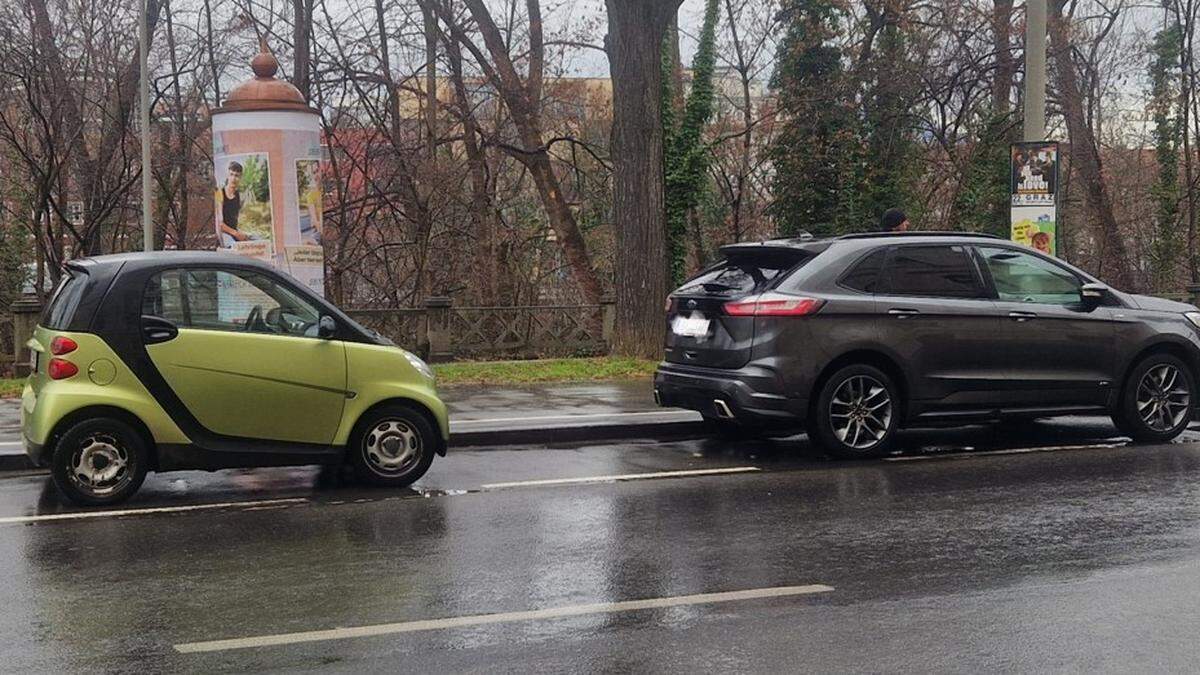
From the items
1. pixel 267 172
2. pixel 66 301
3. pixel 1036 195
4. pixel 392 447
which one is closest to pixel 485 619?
pixel 392 447

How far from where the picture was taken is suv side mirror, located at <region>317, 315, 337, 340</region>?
8727 millimetres

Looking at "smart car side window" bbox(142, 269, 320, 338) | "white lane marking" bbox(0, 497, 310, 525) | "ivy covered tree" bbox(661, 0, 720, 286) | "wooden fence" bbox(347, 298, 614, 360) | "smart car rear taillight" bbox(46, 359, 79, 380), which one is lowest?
"white lane marking" bbox(0, 497, 310, 525)

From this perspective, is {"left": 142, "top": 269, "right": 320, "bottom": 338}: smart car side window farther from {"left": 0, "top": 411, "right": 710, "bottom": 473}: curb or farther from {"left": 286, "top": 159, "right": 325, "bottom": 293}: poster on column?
→ {"left": 286, "top": 159, "right": 325, "bottom": 293}: poster on column

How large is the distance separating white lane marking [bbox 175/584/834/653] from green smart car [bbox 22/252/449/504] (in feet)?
11.0

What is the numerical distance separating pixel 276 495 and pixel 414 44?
22288mm

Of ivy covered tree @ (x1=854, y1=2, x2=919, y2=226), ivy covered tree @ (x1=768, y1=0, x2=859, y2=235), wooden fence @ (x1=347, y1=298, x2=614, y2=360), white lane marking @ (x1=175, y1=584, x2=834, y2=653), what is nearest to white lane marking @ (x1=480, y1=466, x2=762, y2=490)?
white lane marking @ (x1=175, y1=584, x2=834, y2=653)

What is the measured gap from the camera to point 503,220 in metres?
33.1

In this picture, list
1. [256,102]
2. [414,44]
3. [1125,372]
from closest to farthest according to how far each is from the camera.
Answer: [1125,372]
[256,102]
[414,44]

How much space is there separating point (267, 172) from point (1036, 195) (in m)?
9.17

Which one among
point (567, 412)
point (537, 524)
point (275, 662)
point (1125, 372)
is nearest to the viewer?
point (275, 662)

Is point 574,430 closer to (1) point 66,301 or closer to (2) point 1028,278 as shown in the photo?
(2) point 1028,278

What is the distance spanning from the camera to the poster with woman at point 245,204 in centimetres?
1575

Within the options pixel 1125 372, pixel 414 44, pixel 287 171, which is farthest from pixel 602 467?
pixel 414 44

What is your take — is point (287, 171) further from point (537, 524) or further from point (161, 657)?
point (161, 657)
